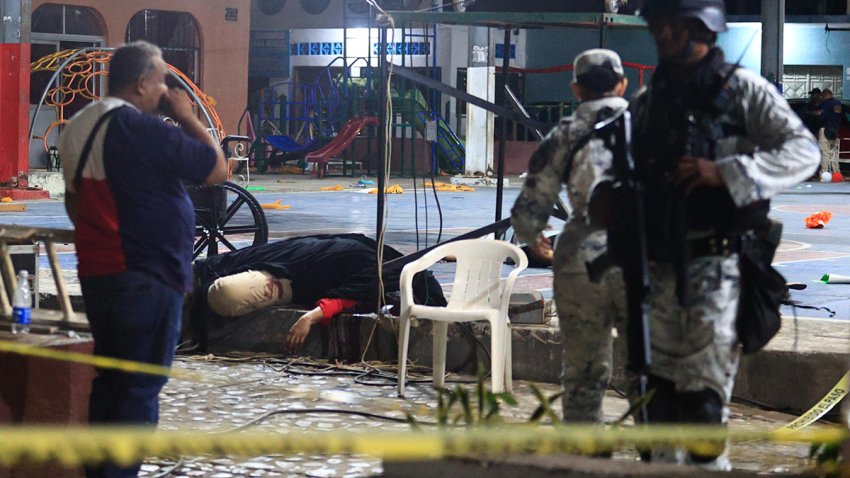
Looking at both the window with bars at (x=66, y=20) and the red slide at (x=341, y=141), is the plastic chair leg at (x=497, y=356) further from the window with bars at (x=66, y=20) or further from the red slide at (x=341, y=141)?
the window with bars at (x=66, y=20)

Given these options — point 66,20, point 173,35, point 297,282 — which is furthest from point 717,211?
point 173,35

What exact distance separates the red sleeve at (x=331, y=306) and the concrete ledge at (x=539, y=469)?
5.44 meters

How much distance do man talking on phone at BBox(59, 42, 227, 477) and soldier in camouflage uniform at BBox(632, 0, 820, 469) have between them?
178 cm

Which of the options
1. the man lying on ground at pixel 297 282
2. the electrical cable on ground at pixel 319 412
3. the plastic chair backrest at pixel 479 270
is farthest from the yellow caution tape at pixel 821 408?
the man lying on ground at pixel 297 282

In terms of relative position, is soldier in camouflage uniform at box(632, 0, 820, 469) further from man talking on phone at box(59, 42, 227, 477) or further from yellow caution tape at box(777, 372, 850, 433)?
yellow caution tape at box(777, 372, 850, 433)

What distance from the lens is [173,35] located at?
31.9m

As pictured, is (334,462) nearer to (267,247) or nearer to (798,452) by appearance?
(798,452)

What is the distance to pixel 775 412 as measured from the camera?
739 centimetres

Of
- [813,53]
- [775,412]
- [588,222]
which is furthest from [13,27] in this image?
[813,53]

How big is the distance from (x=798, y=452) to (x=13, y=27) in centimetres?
1684

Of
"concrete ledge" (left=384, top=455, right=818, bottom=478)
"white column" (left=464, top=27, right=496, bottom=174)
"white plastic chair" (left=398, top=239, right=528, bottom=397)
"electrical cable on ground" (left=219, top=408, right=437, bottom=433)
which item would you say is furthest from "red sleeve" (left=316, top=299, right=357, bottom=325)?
"white column" (left=464, top=27, right=496, bottom=174)

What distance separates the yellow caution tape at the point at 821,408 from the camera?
664 cm

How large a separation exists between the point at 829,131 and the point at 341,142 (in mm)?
10549

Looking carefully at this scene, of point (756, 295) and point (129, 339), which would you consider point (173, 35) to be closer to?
point (129, 339)
